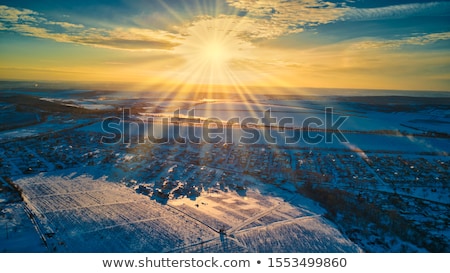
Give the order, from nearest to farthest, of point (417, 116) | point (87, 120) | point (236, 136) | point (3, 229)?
point (3, 229), point (236, 136), point (87, 120), point (417, 116)

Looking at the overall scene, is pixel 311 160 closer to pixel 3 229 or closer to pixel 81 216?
pixel 81 216

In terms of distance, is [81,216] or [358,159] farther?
[358,159]

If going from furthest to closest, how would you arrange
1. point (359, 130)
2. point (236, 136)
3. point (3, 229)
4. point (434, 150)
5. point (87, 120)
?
point (87, 120)
point (359, 130)
point (236, 136)
point (434, 150)
point (3, 229)

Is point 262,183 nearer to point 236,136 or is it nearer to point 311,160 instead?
point 311,160

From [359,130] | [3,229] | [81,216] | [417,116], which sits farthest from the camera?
[417,116]

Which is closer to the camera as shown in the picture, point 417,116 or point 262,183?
point 262,183

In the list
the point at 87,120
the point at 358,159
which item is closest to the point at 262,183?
the point at 358,159

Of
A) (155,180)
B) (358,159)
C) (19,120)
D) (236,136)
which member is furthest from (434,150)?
(19,120)

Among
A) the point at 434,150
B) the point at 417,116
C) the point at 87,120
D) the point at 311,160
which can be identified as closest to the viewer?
the point at 311,160
